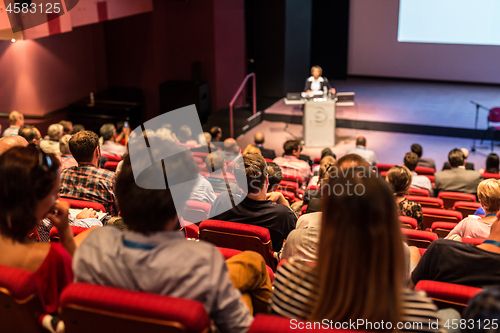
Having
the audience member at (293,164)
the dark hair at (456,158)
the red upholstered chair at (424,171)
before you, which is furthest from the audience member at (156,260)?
the red upholstered chair at (424,171)

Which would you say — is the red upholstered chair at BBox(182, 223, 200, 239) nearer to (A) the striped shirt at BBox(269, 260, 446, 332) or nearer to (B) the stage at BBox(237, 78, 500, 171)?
(A) the striped shirt at BBox(269, 260, 446, 332)

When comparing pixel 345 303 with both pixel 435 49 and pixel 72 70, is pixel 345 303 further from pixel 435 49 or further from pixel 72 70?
pixel 435 49

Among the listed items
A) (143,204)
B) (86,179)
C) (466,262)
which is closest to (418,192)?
(466,262)

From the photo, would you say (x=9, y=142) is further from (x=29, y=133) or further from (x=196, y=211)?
(x=29, y=133)

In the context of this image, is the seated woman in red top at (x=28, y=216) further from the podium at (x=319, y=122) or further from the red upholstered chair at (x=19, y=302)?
the podium at (x=319, y=122)

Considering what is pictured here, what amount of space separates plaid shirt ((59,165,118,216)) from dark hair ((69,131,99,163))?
0.27ft

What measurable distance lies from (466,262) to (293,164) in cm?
337

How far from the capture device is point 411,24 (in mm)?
11000

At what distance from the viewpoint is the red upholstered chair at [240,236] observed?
2404 millimetres

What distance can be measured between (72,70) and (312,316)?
840cm

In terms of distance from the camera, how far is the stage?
319 inches

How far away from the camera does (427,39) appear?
1102cm

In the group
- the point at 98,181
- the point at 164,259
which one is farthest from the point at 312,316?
the point at 98,181

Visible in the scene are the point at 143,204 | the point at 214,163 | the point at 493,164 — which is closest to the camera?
the point at 143,204
